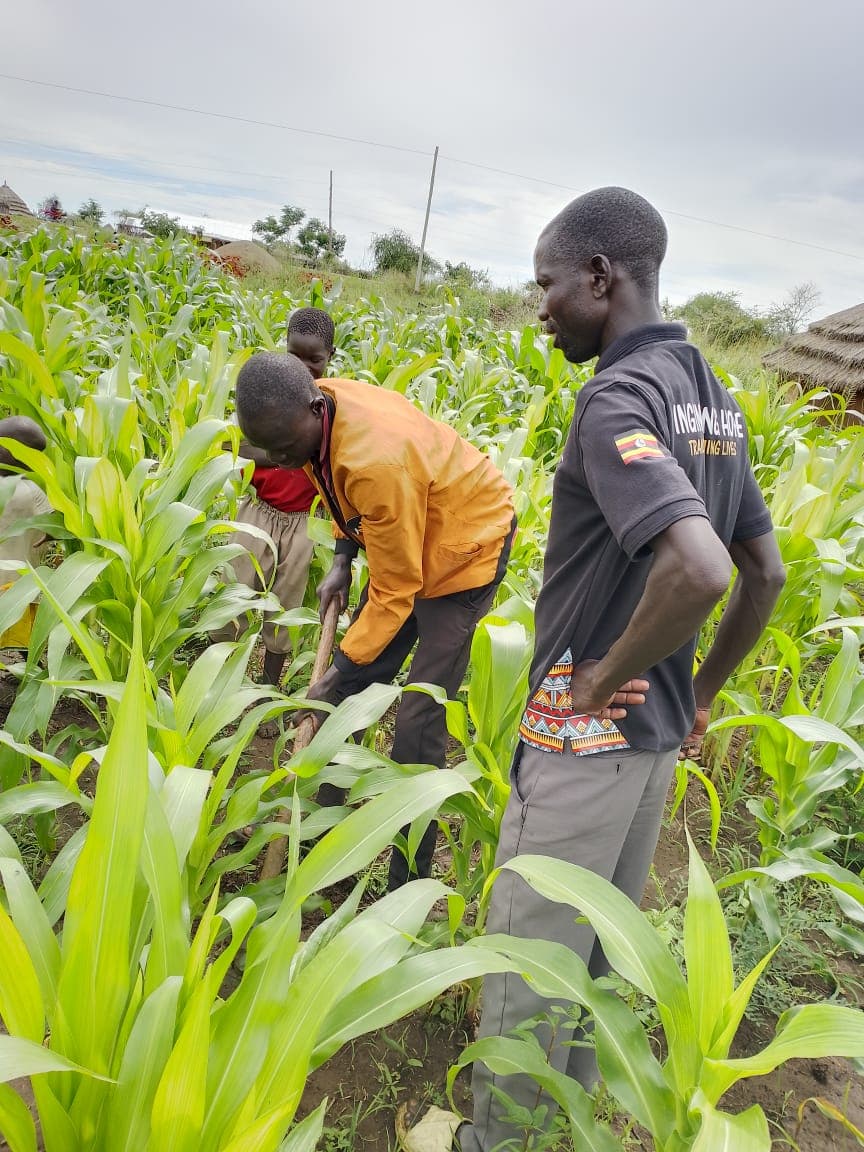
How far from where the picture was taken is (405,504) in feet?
5.29

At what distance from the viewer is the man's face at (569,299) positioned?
1078mm

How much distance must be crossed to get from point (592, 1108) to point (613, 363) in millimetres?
→ 1057

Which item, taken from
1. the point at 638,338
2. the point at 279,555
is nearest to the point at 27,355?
the point at 279,555

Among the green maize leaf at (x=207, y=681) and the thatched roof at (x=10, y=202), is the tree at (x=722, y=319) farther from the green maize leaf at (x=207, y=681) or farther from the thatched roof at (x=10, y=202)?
the thatched roof at (x=10, y=202)

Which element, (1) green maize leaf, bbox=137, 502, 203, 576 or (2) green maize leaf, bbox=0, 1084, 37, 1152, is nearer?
(2) green maize leaf, bbox=0, 1084, 37, 1152

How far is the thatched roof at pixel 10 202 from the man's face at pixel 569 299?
20.8 meters

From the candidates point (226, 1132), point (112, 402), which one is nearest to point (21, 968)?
point (226, 1132)

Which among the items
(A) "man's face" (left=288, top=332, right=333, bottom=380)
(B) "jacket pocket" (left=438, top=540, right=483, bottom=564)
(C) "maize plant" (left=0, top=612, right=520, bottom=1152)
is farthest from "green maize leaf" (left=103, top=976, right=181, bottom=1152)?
(A) "man's face" (left=288, top=332, right=333, bottom=380)

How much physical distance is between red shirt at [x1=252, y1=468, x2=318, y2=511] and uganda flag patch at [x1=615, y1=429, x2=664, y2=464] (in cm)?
181

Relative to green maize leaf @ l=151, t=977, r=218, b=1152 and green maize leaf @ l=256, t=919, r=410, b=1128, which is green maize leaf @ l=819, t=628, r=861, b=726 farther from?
green maize leaf @ l=151, t=977, r=218, b=1152

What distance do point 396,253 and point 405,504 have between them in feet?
61.5

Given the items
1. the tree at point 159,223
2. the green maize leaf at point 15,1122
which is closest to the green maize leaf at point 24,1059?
the green maize leaf at point 15,1122

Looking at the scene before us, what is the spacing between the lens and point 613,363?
1.08 meters

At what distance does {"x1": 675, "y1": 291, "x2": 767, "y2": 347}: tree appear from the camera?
13.6m
